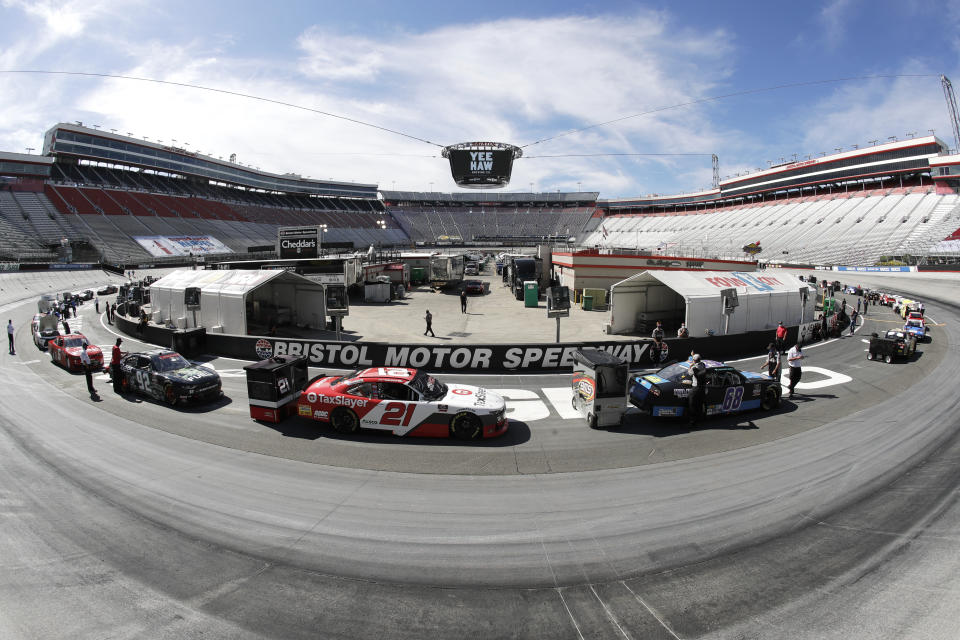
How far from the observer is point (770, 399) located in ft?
38.9

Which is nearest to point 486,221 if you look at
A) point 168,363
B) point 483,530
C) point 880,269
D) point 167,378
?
point 880,269

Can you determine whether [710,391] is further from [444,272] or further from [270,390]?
[444,272]

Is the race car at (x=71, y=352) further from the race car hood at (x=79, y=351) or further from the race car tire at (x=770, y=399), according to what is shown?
the race car tire at (x=770, y=399)

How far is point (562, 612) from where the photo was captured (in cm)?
493

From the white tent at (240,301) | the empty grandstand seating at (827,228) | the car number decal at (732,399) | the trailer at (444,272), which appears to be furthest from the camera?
the empty grandstand seating at (827,228)

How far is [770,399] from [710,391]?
7.00 ft

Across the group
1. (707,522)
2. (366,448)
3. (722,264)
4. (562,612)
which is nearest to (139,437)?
(366,448)

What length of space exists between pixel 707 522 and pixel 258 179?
108484 millimetres

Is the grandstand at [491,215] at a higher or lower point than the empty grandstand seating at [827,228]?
higher

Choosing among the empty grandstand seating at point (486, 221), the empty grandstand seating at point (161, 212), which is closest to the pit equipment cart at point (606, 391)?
the empty grandstand seating at point (161, 212)

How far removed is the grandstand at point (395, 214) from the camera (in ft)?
172

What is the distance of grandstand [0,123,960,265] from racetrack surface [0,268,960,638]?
30.8 metres

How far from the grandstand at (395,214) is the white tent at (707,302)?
48.3ft

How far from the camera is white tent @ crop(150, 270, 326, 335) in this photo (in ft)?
64.7
